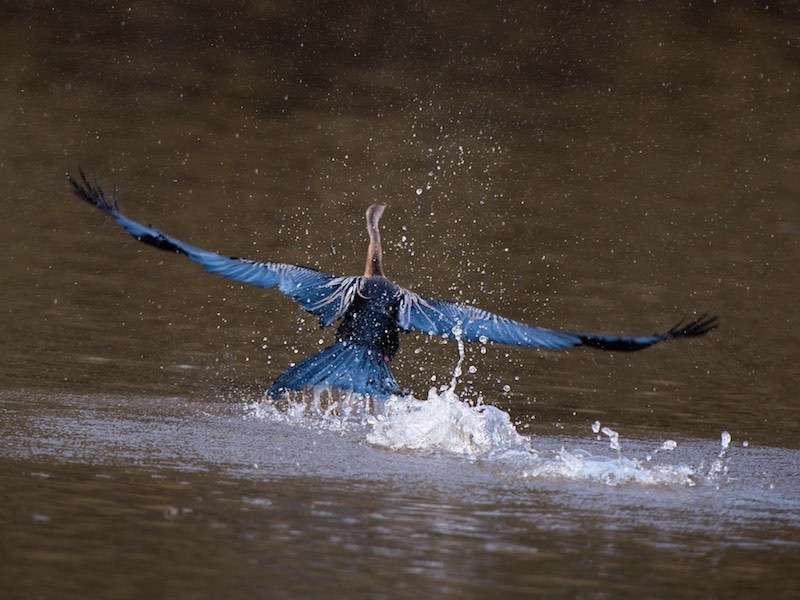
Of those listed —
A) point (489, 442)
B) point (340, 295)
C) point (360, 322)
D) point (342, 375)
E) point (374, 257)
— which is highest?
point (374, 257)

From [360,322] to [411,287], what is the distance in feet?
10.7

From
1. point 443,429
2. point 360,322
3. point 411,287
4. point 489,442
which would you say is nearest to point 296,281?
point 360,322

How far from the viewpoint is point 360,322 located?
7.76 m

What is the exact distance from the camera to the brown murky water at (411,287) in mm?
5242

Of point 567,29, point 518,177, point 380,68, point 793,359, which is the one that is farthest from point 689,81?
point 793,359

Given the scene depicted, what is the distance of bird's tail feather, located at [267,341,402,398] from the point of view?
7.18 meters

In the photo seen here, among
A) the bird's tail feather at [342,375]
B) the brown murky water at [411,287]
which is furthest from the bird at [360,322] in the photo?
the brown murky water at [411,287]

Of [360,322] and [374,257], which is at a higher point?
[374,257]

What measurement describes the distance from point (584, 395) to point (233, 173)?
5610 millimetres

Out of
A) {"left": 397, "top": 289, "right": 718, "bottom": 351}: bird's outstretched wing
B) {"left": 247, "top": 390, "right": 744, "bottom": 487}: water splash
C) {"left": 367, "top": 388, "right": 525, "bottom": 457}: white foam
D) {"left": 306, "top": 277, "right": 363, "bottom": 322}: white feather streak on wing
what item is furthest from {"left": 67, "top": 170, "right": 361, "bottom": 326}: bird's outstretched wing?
{"left": 367, "top": 388, "right": 525, "bottom": 457}: white foam

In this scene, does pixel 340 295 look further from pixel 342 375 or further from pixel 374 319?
pixel 342 375

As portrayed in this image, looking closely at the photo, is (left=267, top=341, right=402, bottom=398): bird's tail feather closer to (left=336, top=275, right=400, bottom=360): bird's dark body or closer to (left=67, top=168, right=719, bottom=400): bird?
(left=67, top=168, right=719, bottom=400): bird

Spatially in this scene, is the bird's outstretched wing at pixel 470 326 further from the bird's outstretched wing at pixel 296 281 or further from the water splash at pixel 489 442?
the water splash at pixel 489 442

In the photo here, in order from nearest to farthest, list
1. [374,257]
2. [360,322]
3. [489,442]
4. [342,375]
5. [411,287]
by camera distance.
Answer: [489,442] → [342,375] → [360,322] → [374,257] → [411,287]
